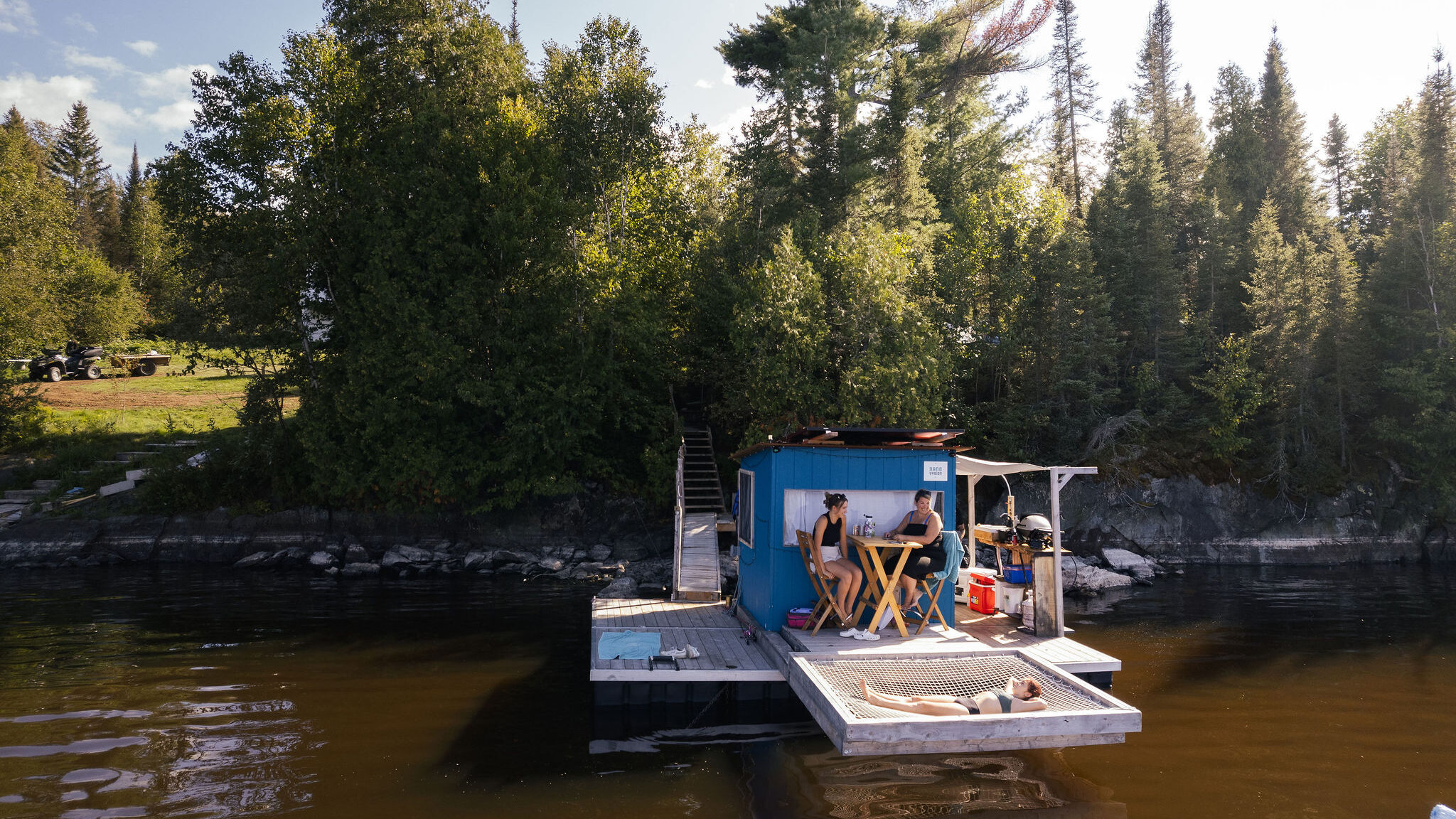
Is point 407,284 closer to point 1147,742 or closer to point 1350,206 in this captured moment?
point 1147,742

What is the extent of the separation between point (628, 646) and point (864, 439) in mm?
3942

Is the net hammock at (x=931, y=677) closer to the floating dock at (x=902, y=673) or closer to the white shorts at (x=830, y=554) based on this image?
the floating dock at (x=902, y=673)

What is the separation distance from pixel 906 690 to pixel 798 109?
2134 centimetres

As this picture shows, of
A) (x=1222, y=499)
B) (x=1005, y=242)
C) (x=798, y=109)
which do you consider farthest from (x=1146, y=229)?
(x=798, y=109)

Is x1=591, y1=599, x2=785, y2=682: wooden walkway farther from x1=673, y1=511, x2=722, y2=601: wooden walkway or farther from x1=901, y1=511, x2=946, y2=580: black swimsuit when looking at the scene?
x1=901, y1=511, x2=946, y2=580: black swimsuit

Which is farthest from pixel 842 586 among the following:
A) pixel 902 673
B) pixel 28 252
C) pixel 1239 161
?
pixel 1239 161

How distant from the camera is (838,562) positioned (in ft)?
31.8

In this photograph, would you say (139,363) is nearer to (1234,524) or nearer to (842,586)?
(842,586)

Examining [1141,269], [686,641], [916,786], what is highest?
[1141,269]

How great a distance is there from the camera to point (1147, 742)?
867 cm

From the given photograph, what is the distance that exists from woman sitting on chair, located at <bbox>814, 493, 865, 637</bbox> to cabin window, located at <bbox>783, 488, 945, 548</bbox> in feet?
1.64

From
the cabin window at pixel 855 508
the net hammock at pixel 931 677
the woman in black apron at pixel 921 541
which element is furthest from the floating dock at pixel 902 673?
the cabin window at pixel 855 508

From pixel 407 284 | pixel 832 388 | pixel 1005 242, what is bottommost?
pixel 832 388

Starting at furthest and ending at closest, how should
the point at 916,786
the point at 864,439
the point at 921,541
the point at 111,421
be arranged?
the point at 111,421, the point at 864,439, the point at 921,541, the point at 916,786
